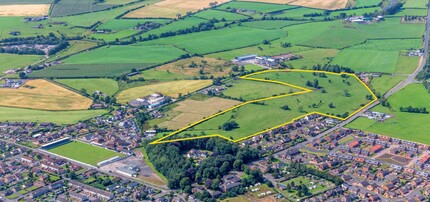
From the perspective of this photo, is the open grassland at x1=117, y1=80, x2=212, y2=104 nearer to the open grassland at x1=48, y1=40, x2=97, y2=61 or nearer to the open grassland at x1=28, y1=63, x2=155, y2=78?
the open grassland at x1=28, y1=63, x2=155, y2=78

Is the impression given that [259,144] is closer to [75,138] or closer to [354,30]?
[75,138]

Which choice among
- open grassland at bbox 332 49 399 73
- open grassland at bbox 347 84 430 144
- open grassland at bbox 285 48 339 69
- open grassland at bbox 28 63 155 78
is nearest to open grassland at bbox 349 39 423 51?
A: open grassland at bbox 332 49 399 73

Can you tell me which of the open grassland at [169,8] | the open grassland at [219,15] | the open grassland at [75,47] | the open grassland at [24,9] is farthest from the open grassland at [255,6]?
the open grassland at [24,9]

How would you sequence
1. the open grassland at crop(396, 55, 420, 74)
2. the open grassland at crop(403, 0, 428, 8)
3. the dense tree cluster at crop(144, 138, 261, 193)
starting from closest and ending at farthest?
A: the dense tree cluster at crop(144, 138, 261, 193) → the open grassland at crop(396, 55, 420, 74) → the open grassland at crop(403, 0, 428, 8)

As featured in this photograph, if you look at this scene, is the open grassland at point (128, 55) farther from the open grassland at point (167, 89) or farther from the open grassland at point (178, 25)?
the open grassland at point (167, 89)

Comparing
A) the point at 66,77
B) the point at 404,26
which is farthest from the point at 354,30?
the point at 66,77

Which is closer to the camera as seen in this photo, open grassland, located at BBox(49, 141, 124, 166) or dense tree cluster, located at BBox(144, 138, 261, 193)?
dense tree cluster, located at BBox(144, 138, 261, 193)
